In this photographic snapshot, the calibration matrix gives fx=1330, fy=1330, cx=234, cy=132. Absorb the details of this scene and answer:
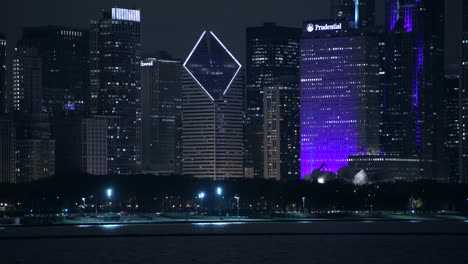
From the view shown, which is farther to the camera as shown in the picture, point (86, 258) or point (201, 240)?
point (201, 240)

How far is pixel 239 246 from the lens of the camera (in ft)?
452

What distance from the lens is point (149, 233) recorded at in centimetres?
16800

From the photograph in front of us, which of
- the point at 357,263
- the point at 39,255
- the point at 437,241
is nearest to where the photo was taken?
the point at 357,263

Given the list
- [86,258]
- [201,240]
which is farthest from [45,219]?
[86,258]

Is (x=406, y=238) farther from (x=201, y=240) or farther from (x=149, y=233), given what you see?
(x=149, y=233)

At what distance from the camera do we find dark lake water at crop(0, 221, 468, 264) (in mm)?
117700

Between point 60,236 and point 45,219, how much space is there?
40567 mm

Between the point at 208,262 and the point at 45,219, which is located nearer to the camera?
the point at 208,262

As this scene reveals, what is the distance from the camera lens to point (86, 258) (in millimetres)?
118812

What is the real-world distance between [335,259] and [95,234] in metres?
54.8

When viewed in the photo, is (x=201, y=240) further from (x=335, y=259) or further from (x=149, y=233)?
(x=335, y=259)

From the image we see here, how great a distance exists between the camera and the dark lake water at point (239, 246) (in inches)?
4634

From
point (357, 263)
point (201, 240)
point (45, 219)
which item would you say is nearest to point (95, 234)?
point (201, 240)

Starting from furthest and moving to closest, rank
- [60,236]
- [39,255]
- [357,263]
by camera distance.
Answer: [60,236]
[39,255]
[357,263]
